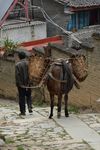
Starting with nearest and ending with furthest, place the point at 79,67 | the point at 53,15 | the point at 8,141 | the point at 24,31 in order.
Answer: the point at 8,141 → the point at 79,67 → the point at 24,31 → the point at 53,15

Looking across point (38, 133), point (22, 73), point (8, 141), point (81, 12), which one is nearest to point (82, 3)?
point (81, 12)

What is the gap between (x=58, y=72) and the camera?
12852 mm

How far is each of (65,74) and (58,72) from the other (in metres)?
0.18

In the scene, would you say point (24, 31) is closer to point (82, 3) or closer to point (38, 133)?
point (82, 3)

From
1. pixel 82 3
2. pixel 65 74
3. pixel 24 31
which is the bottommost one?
pixel 24 31

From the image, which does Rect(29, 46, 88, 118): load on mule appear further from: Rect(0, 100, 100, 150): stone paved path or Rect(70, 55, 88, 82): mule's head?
Rect(0, 100, 100, 150): stone paved path

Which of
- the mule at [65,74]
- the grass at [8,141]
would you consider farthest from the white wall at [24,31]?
the grass at [8,141]

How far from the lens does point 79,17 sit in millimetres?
36531

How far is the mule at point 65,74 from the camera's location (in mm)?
12797

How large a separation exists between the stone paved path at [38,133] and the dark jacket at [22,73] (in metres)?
0.92

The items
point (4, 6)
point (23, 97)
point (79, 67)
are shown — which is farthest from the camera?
point (4, 6)

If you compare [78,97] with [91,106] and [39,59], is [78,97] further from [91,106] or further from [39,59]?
[39,59]

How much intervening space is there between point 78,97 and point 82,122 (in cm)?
401

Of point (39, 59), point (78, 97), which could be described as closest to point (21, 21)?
point (78, 97)
